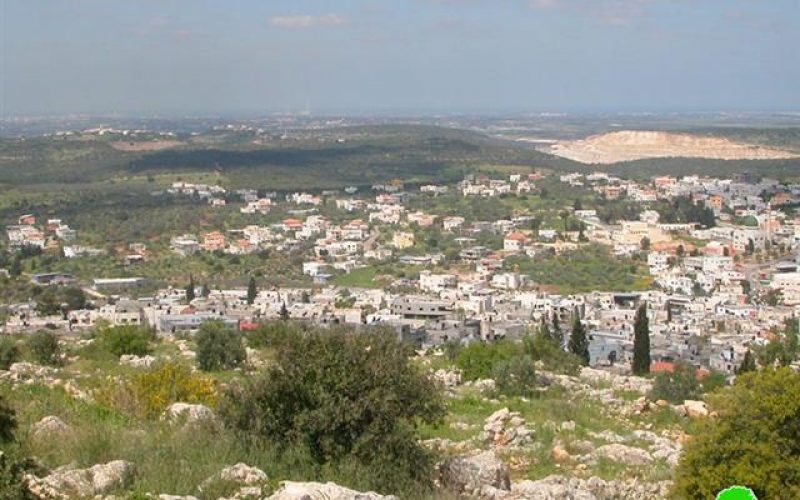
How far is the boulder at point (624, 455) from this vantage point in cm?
972

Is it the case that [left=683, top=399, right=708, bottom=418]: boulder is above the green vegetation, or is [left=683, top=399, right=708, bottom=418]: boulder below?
above

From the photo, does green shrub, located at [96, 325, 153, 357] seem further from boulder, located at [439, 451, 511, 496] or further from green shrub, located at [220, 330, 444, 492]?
boulder, located at [439, 451, 511, 496]

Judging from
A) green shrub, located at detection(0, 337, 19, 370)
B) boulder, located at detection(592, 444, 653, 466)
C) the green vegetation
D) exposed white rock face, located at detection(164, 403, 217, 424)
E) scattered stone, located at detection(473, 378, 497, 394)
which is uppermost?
exposed white rock face, located at detection(164, 403, 217, 424)

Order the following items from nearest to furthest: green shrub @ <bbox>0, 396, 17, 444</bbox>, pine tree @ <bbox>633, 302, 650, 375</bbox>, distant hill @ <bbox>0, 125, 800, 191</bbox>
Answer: green shrub @ <bbox>0, 396, 17, 444</bbox>
pine tree @ <bbox>633, 302, 650, 375</bbox>
distant hill @ <bbox>0, 125, 800, 191</bbox>

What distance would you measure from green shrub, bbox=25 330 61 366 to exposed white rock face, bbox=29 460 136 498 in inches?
436

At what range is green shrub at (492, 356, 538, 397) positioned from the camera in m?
14.7

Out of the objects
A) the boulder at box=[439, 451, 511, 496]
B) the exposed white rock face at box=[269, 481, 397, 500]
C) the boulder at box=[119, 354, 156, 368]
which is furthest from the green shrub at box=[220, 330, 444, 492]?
the boulder at box=[119, 354, 156, 368]

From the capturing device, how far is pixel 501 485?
298 inches

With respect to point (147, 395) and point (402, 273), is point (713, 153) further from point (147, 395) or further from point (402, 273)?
point (147, 395)

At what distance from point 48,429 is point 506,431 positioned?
5.38m

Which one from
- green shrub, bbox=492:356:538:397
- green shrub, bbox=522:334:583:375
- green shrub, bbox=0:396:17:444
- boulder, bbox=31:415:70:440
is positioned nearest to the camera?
green shrub, bbox=0:396:17:444

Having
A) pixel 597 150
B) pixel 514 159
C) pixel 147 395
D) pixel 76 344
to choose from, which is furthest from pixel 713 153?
pixel 147 395

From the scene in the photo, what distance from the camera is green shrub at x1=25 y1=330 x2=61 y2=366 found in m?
16.6

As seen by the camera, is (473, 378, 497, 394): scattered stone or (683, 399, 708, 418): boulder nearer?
(683, 399, 708, 418): boulder
